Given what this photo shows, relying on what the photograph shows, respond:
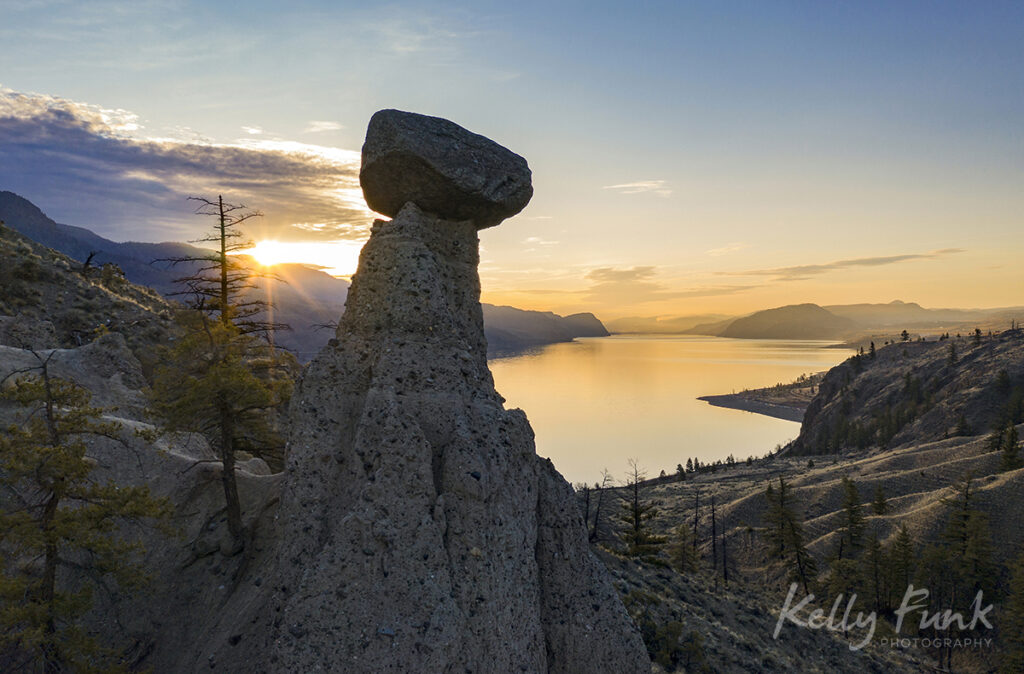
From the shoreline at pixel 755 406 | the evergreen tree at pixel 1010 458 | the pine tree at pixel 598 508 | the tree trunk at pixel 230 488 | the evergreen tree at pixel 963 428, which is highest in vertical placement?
the tree trunk at pixel 230 488

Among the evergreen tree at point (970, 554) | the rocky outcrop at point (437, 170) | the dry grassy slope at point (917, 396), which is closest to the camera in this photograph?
the rocky outcrop at point (437, 170)

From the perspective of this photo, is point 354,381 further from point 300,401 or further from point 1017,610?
point 1017,610

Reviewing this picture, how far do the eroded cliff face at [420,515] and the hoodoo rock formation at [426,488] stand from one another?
1.2 inches

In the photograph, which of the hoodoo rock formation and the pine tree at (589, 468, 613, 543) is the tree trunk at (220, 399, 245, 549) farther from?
the pine tree at (589, 468, 613, 543)

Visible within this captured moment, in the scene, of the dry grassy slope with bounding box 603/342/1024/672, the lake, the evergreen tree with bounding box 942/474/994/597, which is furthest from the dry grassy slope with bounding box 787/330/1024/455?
the evergreen tree with bounding box 942/474/994/597

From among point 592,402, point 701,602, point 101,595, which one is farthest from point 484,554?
point 592,402

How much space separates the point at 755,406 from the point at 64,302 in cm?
16520

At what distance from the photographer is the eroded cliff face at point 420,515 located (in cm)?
793

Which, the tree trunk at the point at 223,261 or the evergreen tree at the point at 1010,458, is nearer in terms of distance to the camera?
the tree trunk at the point at 223,261

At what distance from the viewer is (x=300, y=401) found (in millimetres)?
10430

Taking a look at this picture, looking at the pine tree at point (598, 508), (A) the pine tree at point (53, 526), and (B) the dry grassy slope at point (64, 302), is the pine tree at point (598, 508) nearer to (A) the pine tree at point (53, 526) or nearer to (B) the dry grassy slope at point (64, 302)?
(A) the pine tree at point (53, 526)

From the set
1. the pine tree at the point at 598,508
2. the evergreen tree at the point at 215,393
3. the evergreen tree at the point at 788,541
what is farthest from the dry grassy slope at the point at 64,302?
the evergreen tree at the point at 788,541

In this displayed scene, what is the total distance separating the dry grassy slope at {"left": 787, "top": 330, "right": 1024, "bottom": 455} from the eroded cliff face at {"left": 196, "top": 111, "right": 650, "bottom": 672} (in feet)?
313

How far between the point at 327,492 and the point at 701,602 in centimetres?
2292
